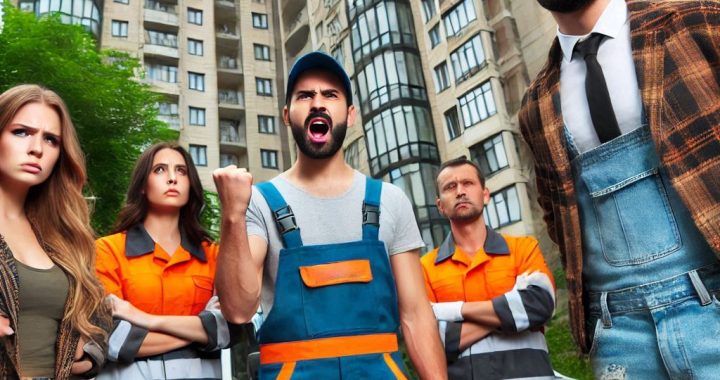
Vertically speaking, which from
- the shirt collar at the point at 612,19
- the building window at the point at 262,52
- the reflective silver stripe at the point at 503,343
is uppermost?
the building window at the point at 262,52

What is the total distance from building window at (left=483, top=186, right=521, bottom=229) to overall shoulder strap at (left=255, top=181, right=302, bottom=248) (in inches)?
144

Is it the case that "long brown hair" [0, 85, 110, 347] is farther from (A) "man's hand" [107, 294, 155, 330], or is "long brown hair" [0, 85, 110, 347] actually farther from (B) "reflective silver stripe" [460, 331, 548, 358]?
(B) "reflective silver stripe" [460, 331, 548, 358]

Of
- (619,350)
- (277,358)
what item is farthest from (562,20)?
(277,358)

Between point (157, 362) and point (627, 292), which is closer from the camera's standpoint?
point (627, 292)

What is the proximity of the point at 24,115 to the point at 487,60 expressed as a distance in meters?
4.59

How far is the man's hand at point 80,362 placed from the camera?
1.88 m

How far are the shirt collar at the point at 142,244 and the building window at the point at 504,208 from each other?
329 cm

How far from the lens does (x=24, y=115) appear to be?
1979 millimetres

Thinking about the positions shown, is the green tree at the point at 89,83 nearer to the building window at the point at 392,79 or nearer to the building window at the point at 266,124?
the building window at the point at 266,124

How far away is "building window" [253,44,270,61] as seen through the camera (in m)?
8.06

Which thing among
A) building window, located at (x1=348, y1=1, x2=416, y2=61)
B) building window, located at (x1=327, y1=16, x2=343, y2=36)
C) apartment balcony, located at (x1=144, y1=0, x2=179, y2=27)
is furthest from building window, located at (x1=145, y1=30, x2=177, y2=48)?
building window, located at (x1=348, y1=1, x2=416, y2=61)

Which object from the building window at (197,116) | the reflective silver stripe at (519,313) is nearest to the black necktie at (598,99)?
the reflective silver stripe at (519,313)

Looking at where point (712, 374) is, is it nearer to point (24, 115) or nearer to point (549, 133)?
point (549, 133)

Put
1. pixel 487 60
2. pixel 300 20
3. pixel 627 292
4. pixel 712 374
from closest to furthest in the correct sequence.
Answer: pixel 712 374, pixel 627 292, pixel 487 60, pixel 300 20
